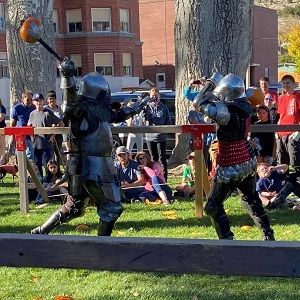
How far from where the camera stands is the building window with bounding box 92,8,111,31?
36844 mm

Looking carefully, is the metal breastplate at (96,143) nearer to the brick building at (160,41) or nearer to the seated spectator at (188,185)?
the seated spectator at (188,185)

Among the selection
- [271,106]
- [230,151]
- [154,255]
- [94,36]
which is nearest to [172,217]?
[230,151]

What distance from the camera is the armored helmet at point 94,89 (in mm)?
5118

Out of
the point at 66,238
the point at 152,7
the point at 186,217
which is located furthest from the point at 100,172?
the point at 152,7

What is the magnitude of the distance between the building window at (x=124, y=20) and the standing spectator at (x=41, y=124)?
93.5ft

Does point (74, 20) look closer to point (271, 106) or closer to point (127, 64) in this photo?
point (127, 64)

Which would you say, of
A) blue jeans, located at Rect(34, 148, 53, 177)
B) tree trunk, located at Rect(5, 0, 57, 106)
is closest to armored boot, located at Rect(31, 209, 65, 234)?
blue jeans, located at Rect(34, 148, 53, 177)

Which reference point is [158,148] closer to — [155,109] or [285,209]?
[155,109]

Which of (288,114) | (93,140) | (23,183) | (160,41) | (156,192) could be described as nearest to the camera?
(93,140)

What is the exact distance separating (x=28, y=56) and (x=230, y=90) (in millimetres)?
7752

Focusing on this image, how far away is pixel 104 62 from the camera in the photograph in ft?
122

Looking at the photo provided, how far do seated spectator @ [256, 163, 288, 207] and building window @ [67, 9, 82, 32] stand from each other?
30.4 meters

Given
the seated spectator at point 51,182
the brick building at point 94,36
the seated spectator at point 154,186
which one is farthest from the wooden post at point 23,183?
the brick building at point 94,36

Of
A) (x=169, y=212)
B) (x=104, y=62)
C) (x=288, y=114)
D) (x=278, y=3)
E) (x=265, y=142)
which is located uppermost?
(x=278, y=3)
